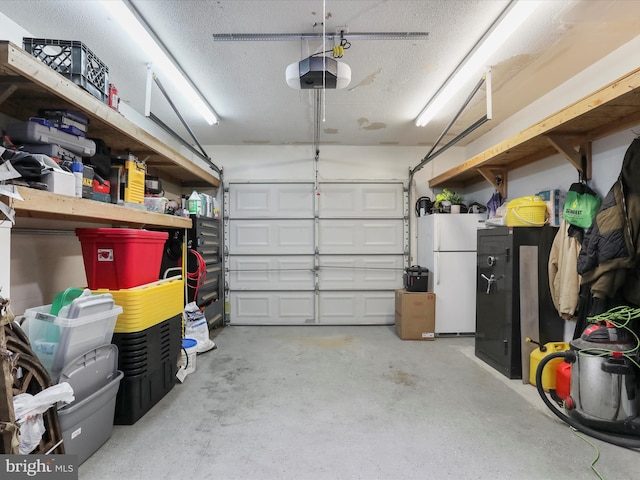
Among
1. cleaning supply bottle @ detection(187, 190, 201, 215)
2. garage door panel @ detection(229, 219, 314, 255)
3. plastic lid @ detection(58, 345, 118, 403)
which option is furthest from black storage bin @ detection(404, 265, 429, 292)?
plastic lid @ detection(58, 345, 118, 403)

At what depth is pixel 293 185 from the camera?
15.8 ft

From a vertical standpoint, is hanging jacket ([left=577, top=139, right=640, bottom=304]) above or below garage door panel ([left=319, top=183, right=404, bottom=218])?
below

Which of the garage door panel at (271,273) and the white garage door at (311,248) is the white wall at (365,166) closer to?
the white garage door at (311,248)

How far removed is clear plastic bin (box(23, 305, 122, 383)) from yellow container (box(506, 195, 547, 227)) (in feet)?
11.4

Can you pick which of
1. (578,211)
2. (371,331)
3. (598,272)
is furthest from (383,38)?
(371,331)

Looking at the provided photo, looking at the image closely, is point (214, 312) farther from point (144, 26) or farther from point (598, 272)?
point (598, 272)

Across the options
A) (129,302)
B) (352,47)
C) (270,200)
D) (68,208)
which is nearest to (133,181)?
(68,208)

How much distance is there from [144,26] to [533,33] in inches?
107

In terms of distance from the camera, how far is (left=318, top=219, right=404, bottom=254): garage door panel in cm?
480

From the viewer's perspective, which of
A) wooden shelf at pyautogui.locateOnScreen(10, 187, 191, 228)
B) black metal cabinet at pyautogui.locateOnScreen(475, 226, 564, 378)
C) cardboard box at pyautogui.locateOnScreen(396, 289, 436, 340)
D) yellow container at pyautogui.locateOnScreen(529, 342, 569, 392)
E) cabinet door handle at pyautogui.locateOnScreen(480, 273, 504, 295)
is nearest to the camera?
wooden shelf at pyautogui.locateOnScreen(10, 187, 191, 228)

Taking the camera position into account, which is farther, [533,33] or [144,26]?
[533,33]

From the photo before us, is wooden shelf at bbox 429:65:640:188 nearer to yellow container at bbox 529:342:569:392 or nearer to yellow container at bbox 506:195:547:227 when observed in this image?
yellow container at bbox 506:195:547:227

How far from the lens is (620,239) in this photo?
6.64ft

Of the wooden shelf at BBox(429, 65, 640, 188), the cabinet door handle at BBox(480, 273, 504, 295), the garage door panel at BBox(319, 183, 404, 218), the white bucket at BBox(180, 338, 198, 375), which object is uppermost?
the wooden shelf at BBox(429, 65, 640, 188)
